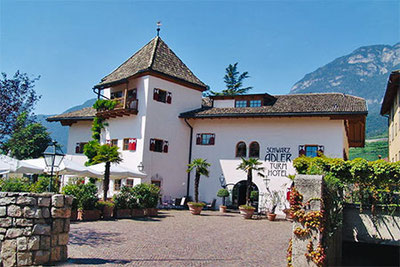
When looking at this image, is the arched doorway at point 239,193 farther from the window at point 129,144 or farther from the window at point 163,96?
the window at point 163,96

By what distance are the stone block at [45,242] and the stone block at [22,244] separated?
10.6 inches

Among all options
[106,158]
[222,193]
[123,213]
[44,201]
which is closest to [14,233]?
[44,201]

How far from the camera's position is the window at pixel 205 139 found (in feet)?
79.1

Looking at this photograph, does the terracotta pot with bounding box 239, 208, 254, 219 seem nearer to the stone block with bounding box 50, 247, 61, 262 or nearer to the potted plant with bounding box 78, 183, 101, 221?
the potted plant with bounding box 78, 183, 101, 221

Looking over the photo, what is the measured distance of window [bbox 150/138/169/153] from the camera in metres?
22.8

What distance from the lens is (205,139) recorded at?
24.5m

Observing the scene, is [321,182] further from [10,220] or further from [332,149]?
[332,149]

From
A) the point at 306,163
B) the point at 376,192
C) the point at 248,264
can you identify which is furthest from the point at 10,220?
the point at 306,163

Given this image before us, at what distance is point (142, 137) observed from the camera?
22375 millimetres

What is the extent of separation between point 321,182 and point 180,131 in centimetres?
1791

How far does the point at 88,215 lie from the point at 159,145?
9.16 m

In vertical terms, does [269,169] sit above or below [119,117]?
below

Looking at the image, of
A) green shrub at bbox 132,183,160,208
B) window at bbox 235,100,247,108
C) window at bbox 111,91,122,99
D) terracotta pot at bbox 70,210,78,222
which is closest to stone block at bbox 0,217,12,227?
terracotta pot at bbox 70,210,78,222

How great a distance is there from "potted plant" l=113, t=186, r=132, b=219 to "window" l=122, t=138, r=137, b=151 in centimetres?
607
